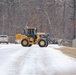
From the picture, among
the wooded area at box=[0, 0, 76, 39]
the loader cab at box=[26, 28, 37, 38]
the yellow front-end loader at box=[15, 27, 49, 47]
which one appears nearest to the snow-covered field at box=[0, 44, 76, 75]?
the yellow front-end loader at box=[15, 27, 49, 47]

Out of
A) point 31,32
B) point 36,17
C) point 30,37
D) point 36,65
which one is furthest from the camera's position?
point 36,17

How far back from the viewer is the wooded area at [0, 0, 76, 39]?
8650cm

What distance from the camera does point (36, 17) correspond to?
88.4 meters

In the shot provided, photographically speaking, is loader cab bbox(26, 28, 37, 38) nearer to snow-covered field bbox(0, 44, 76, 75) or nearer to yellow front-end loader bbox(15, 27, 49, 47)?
yellow front-end loader bbox(15, 27, 49, 47)

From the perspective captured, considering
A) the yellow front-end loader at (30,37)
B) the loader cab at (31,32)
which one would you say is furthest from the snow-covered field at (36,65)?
the loader cab at (31,32)

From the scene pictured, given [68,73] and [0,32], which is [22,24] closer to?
[0,32]

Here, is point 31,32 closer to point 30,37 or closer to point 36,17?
point 30,37

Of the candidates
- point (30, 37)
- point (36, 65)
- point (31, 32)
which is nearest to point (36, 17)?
point (31, 32)

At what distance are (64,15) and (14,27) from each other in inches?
571

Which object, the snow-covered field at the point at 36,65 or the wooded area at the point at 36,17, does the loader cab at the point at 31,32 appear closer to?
the snow-covered field at the point at 36,65

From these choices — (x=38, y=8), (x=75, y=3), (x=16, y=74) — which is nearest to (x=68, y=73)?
(x=16, y=74)

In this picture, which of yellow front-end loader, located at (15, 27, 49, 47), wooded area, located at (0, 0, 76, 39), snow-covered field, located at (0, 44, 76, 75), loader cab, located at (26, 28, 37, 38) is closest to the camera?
snow-covered field, located at (0, 44, 76, 75)

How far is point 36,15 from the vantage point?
89062 millimetres

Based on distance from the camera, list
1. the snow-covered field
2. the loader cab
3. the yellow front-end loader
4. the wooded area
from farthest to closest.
Result: the wooded area → the loader cab → the yellow front-end loader → the snow-covered field
